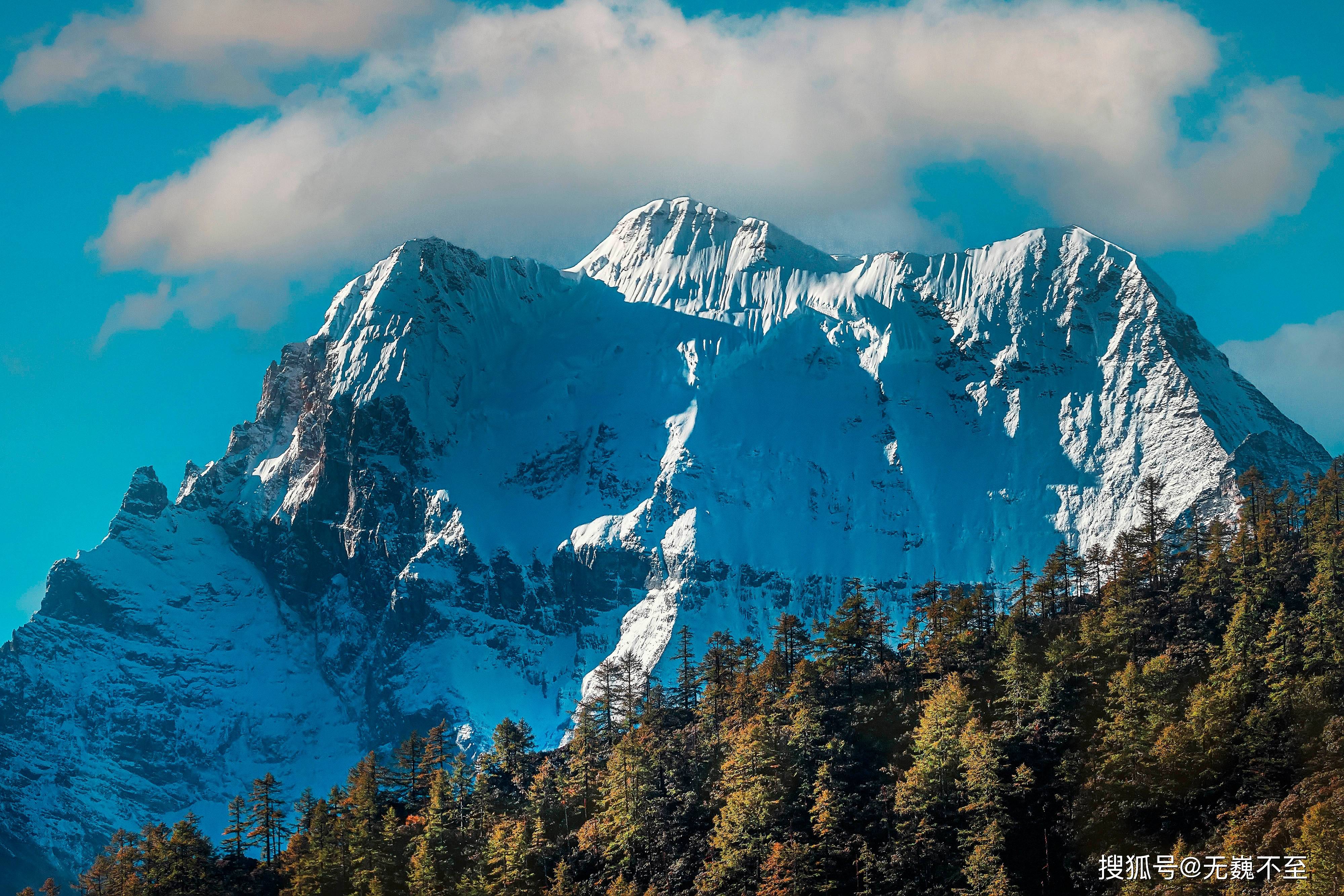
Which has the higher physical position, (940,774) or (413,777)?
(413,777)

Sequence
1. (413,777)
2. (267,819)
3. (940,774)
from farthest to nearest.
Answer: (413,777) → (267,819) → (940,774)

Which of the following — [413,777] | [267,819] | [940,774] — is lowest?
[940,774]

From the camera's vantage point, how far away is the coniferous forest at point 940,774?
140125 millimetres

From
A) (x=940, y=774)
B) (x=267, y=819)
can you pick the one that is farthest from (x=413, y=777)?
(x=940, y=774)

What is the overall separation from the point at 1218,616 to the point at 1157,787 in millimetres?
31294

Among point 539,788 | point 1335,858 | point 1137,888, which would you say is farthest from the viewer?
point 539,788

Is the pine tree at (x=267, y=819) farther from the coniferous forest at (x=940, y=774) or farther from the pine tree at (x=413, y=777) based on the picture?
Result: the pine tree at (x=413, y=777)

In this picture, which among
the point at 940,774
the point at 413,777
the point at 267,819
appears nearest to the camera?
the point at 940,774

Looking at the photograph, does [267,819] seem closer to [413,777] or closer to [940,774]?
[413,777]

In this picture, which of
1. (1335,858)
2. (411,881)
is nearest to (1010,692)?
(1335,858)

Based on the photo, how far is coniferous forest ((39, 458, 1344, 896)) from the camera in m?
140

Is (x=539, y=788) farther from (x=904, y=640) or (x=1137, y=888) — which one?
(x=1137, y=888)

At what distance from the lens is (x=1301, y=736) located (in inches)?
5571

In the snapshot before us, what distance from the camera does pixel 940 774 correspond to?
150 m
